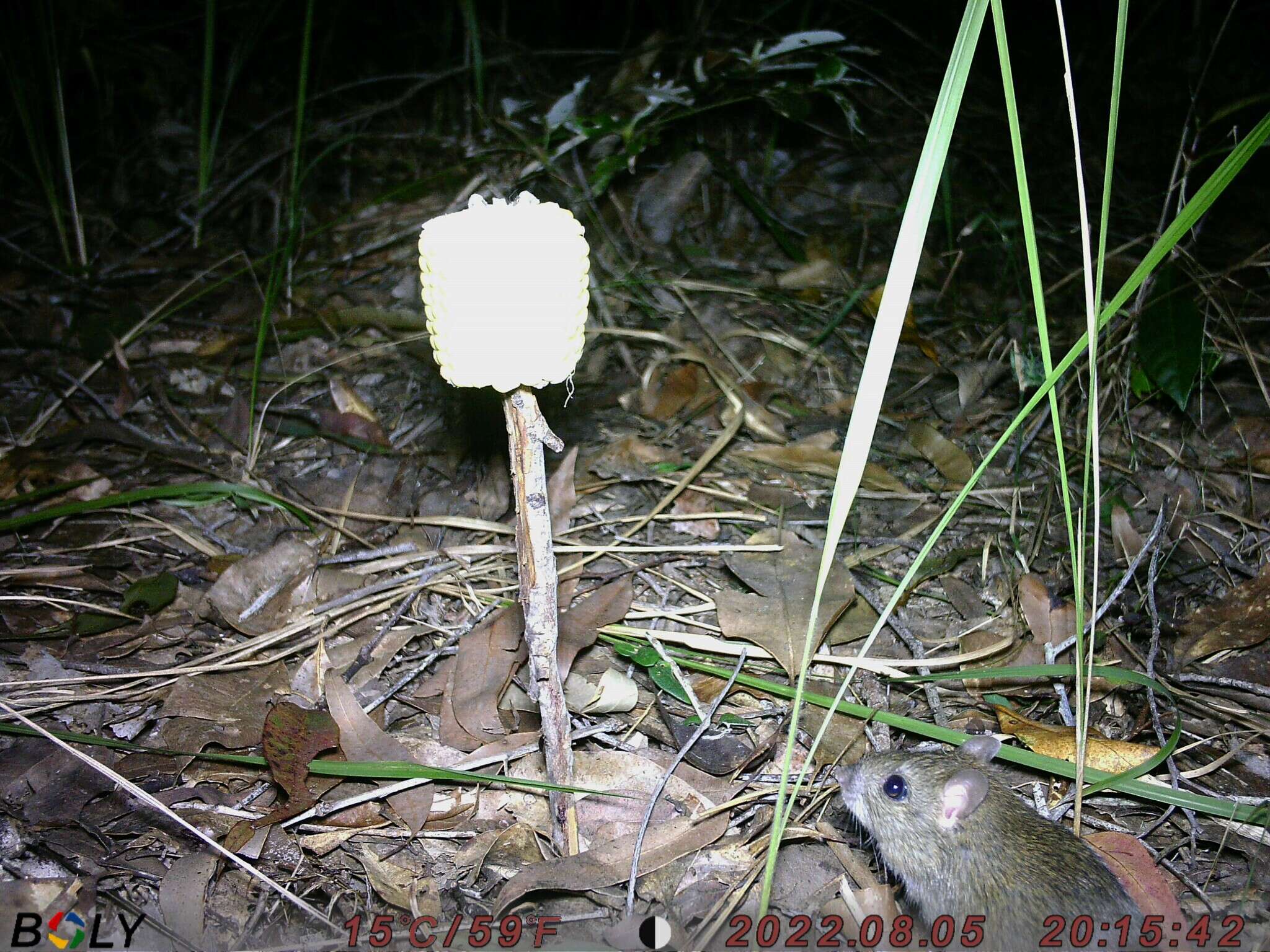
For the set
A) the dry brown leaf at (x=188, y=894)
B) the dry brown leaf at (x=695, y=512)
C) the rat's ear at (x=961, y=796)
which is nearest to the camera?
the dry brown leaf at (x=188, y=894)

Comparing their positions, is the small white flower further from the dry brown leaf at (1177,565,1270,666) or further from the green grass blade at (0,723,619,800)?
the dry brown leaf at (1177,565,1270,666)

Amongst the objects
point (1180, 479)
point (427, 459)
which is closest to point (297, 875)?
point (427, 459)

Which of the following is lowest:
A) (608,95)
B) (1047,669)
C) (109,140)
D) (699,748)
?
(699,748)

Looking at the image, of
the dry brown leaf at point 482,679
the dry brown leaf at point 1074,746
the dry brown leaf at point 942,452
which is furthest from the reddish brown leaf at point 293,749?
the dry brown leaf at point 942,452

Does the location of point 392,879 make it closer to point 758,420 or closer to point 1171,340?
point 758,420

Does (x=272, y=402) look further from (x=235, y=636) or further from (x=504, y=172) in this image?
(x=504, y=172)

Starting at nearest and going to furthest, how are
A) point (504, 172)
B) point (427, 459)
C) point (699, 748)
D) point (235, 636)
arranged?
point (699, 748) < point (235, 636) < point (427, 459) < point (504, 172)

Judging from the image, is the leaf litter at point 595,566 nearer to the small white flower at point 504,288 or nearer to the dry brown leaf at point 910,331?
the dry brown leaf at point 910,331
